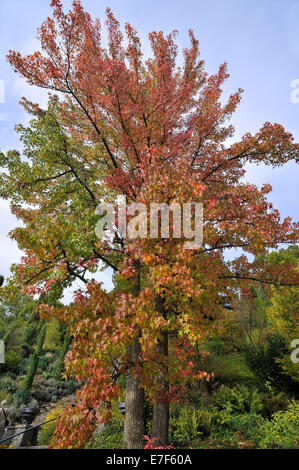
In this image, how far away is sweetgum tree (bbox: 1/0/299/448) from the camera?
3.74 meters

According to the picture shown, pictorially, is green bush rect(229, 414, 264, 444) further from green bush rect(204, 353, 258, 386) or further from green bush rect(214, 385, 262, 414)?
green bush rect(204, 353, 258, 386)

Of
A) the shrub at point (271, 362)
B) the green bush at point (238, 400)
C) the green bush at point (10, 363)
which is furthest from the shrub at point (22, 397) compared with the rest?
the shrub at point (271, 362)

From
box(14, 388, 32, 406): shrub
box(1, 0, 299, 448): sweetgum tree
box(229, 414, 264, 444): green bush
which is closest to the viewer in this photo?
box(1, 0, 299, 448): sweetgum tree

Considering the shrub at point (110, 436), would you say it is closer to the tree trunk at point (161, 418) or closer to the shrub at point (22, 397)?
the tree trunk at point (161, 418)

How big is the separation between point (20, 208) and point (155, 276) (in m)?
5.92

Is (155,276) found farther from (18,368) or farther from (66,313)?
(18,368)

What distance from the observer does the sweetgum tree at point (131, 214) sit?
374 centimetres

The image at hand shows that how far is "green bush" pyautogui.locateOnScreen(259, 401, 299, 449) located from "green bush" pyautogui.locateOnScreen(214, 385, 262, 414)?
39.7 inches

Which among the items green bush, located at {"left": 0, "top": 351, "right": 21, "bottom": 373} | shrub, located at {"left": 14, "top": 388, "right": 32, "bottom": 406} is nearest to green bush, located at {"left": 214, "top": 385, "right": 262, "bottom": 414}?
shrub, located at {"left": 14, "top": 388, "right": 32, "bottom": 406}

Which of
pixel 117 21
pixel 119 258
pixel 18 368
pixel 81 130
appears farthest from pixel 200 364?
pixel 18 368

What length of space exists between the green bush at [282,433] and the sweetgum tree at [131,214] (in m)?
2.36

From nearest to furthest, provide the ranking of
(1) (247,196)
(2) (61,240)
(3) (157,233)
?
(3) (157,233), (2) (61,240), (1) (247,196)

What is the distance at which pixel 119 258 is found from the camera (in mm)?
6496

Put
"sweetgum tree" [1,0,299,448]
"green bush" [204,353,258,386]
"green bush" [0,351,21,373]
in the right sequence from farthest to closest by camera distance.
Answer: "green bush" [0,351,21,373] → "green bush" [204,353,258,386] → "sweetgum tree" [1,0,299,448]
